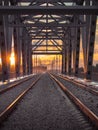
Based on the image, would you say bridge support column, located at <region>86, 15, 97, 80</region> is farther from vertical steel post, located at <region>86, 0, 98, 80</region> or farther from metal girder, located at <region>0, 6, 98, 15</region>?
metal girder, located at <region>0, 6, 98, 15</region>

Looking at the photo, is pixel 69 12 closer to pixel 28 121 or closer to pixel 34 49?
pixel 28 121

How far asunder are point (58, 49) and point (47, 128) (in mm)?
64272

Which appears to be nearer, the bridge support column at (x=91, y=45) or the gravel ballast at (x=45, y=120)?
the gravel ballast at (x=45, y=120)

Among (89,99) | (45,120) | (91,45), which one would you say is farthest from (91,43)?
(45,120)

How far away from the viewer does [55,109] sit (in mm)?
9961

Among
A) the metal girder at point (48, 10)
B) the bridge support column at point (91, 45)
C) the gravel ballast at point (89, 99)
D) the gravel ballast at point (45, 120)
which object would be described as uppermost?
the metal girder at point (48, 10)

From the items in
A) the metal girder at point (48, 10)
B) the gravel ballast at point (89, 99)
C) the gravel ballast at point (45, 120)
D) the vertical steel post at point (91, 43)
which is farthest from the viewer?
the vertical steel post at point (91, 43)

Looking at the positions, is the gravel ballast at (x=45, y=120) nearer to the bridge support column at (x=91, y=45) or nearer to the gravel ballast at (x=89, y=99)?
the gravel ballast at (x=89, y=99)

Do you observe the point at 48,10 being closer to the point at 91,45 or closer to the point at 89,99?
the point at 89,99

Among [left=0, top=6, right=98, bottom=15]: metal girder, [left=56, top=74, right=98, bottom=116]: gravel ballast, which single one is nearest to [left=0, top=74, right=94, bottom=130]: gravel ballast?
[left=56, top=74, right=98, bottom=116]: gravel ballast

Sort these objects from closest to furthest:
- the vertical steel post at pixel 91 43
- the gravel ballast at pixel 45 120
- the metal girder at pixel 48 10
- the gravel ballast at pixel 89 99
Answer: the gravel ballast at pixel 45 120 < the gravel ballast at pixel 89 99 < the metal girder at pixel 48 10 < the vertical steel post at pixel 91 43

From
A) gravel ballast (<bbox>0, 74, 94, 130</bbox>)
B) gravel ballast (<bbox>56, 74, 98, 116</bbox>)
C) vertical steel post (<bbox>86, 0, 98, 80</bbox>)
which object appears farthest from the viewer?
vertical steel post (<bbox>86, 0, 98, 80</bbox>)

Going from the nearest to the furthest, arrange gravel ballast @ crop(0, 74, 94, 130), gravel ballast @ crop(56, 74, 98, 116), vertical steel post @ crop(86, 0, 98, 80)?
gravel ballast @ crop(0, 74, 94, 130), gravel ballast @ crop(56, 74, 98, 116), vertical steel post @ crop(86, 0, 98, 80)

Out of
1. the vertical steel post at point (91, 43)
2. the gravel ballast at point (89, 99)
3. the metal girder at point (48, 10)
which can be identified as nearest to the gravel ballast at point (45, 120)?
the gravel ballast at point (89, 99)
